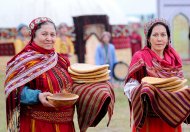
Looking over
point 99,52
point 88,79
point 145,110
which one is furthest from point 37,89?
point 99,52

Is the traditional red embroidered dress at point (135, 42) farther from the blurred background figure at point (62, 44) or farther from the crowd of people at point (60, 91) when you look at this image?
the crowd of people at point (60, 91)

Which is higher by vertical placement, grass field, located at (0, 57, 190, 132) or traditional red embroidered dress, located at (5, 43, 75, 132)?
traditional red embroidered dress, located at (5, 43, 75, 132)

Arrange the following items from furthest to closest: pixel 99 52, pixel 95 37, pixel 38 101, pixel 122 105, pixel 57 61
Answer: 1. pixel 95 37
2. pixel 99 52
3. pixel 122 105
4. pixel 57 61
5. pixel 38 101

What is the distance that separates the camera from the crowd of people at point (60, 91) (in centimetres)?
321

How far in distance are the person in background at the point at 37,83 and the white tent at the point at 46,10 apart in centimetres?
881

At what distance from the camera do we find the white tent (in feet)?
39.7

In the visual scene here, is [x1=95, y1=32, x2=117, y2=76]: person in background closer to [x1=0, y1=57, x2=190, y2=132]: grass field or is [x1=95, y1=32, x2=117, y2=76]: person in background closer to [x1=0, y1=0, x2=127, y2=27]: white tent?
[x1=0, y1=57, x2=190, y2=132]: grass field

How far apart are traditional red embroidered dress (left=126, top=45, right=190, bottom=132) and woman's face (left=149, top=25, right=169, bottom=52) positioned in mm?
66

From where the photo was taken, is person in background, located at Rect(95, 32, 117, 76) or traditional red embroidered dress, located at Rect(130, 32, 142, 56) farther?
traditional red embroidered dress, located at Rect(130, 32, 142, 56)

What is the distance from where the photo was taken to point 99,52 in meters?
10.5

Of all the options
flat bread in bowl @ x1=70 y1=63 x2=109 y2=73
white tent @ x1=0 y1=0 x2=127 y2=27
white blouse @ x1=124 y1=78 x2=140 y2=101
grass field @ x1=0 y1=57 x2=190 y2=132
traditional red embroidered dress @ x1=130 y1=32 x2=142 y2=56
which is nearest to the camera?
flat bread in bowl @ x1=70 y1=63 x2=109 y2=73

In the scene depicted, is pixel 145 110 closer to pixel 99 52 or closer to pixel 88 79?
pixel 88 79

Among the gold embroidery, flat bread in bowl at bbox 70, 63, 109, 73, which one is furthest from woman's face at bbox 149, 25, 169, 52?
the gold embroidery

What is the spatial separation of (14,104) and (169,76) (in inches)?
44.1
